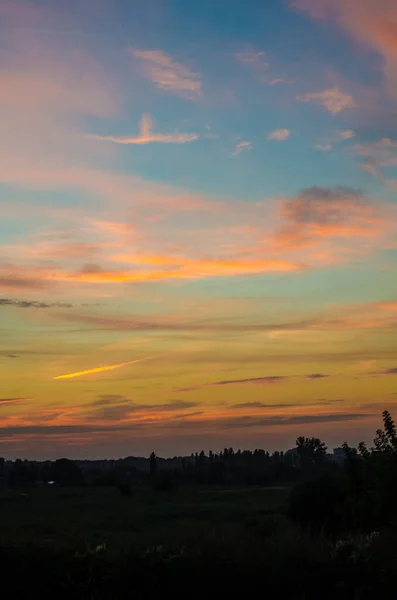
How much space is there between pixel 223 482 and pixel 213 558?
11004 cm

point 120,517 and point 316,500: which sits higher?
point 316,500

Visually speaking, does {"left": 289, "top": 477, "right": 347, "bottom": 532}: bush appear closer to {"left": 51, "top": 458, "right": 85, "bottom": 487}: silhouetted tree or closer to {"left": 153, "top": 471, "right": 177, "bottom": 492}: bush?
{"left": 153, "top": 471, "right": 177, "bottom": 492}: bush

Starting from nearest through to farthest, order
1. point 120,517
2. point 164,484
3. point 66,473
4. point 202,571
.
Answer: point 202,571 → point 120,517 → point 164,484 → point 66,473

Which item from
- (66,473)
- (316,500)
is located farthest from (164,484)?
(316,500)

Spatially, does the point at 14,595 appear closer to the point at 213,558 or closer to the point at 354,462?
the point at 213,558

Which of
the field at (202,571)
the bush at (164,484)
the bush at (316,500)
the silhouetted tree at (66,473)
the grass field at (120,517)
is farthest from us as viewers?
the silhouetted tree at (66,473)

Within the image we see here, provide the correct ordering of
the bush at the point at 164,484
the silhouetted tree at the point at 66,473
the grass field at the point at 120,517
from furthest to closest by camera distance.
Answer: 1. the silhouetted tree at the point at 66,473
2. the bush at the point at 164,484
3. the grass field at the point at 120,517

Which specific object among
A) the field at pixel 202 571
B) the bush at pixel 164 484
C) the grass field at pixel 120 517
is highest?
the field at pixel 202 571

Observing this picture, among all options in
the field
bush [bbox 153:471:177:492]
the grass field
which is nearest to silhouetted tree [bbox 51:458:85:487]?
bush [bbox 153:471:177:492]

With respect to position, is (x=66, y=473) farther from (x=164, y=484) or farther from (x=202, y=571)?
(x=202, y=571)

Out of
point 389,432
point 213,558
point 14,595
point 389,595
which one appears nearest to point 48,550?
point 14,595

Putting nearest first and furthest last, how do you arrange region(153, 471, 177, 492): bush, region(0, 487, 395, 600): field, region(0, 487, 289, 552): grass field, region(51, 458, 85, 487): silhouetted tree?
region(0, 487, 395, 600): field, region(0, 487, 289, 552): grass field, region(153, 471, 177, 492): bush, region(51, 458, 85, 487): silhouetted tree

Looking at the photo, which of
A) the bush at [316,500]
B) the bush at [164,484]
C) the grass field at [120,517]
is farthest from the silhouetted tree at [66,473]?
the bush at [316,500]

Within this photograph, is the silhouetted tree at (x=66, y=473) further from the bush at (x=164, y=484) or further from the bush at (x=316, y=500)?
the bush at (x=316, y=500)
